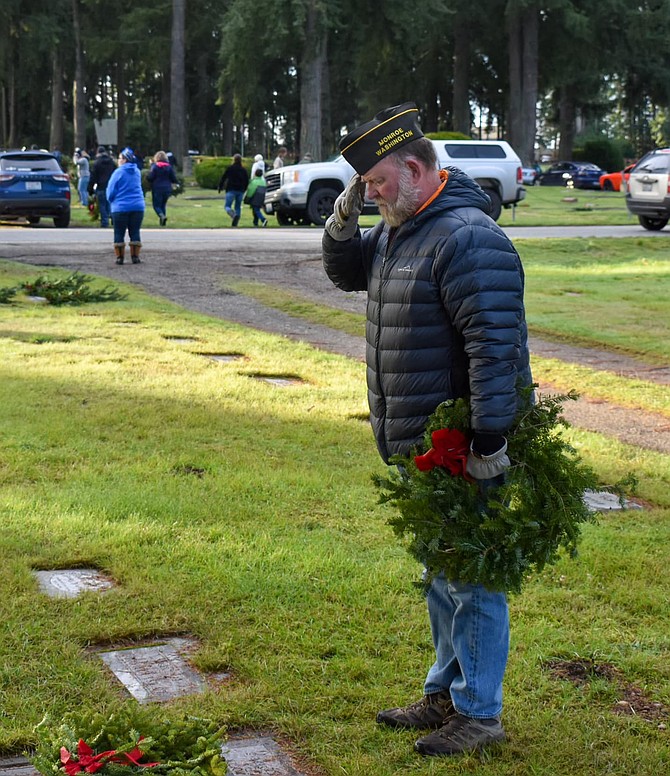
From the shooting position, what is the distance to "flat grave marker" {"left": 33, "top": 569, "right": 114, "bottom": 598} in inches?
179

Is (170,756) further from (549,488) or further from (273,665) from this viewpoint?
(549,488)

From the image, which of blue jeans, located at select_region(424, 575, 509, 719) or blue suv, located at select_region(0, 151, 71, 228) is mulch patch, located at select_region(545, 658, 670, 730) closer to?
blue jeans, located at select_region(424, 575, 509, 719)

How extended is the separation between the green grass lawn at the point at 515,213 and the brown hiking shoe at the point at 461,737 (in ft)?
66.4

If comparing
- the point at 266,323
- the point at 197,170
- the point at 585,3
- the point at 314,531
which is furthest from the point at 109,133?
the point at 314,531

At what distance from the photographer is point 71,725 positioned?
3.15 metres

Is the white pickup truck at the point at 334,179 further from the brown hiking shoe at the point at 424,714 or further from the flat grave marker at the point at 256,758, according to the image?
the flat grave marker at the point at 256,758

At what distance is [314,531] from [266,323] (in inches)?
284

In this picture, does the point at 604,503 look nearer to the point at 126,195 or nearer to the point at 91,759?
the point at 91,759

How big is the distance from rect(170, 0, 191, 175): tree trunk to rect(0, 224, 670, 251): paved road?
24450 mm

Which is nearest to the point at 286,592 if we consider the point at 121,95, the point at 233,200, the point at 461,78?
the point at 233,200

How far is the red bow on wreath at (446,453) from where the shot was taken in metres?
3.26

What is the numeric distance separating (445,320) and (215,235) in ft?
62.9

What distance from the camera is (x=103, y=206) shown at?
23.9m

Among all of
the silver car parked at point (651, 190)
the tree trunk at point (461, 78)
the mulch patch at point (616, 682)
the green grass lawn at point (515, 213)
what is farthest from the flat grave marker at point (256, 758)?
the tree trunk at point (461, 78)
